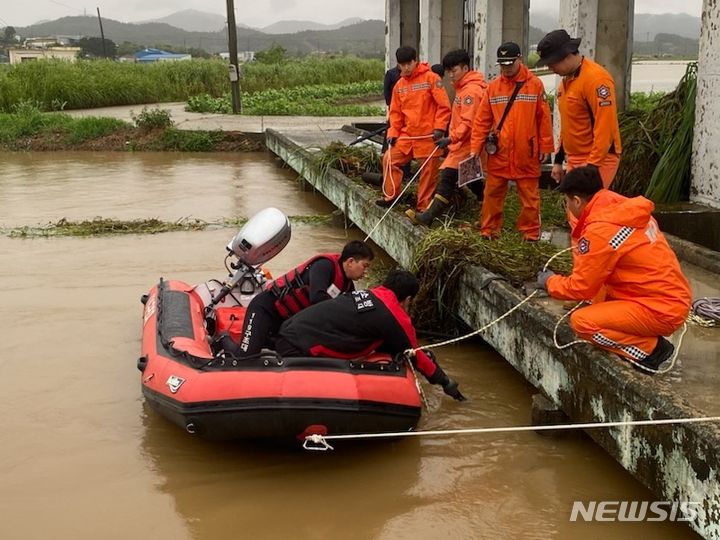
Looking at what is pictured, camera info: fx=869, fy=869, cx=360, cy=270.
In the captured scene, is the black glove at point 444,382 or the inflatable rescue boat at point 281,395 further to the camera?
the black glove at point 444,382

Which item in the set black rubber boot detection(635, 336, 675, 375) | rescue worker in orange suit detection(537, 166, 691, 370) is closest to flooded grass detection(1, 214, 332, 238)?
rescue worker in orange suit detection(537, 166, 691, 370)

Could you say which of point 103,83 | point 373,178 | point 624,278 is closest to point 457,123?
point 373,178

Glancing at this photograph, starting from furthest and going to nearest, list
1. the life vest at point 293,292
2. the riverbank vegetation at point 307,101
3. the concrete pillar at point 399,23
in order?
the riverbank vegetation at point 307,101
the concrete pillar at point 399,23
the life vest at point 293,292

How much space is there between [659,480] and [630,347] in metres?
0.70

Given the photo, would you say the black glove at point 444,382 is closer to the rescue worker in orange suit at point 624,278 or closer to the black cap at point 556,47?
the rescue worker in orange suit at point 624,278

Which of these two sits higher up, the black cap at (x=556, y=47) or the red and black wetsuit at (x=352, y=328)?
the black cap at (x=556, y=47)

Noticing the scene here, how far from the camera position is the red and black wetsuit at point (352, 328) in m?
4.96

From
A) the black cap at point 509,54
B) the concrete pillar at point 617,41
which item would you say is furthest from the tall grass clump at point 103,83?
the black cap at point 509,54

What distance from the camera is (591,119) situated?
19.9 feet

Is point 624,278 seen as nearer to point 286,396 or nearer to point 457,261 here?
point 286,396

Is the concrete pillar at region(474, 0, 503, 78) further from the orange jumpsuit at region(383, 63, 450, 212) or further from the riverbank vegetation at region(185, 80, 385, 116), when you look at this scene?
the riverbank vegetation at region(185, 80, 385, 116)

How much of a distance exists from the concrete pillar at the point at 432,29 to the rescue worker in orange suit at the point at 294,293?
9.83 meters

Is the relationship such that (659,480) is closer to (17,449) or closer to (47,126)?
(17,449)

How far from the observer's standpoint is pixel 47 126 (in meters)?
20.9
